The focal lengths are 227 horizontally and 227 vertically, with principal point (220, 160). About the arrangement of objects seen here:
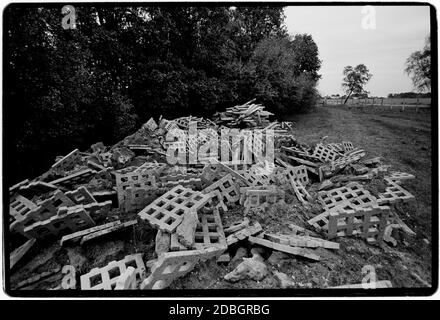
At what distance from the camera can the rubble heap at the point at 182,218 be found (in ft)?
5.92

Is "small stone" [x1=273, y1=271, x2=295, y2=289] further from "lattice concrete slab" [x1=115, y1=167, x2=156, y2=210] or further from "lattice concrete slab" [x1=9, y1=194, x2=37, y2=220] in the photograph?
"lattice concrete slab" [x1=9, y1=194, x2=37, y2=220]

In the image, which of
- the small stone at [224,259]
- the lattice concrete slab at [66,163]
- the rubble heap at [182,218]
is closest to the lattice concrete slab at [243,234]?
the rubble heap at [182,218]

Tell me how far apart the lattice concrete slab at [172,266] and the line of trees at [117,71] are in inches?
49.1

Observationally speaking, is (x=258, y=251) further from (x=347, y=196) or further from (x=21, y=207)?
(x=21, y=207)

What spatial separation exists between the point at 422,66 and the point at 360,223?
1449mm

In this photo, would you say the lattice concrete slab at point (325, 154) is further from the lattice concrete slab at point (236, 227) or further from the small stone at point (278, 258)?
the small stone at point (278, 258)

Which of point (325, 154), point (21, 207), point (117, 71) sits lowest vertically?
point (21, 207)

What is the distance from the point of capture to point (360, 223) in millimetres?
2260

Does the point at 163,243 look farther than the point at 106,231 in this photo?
No

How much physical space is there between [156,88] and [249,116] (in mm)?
2986

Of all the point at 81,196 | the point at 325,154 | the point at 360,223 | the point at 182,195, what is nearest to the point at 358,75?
the point at 325,154

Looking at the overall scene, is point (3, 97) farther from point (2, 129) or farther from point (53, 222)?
point (53, 222)

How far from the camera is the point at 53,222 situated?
207cm
